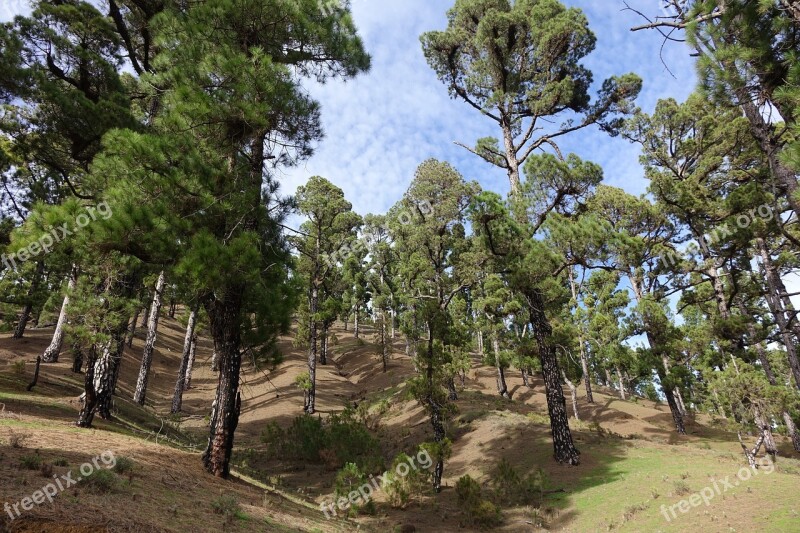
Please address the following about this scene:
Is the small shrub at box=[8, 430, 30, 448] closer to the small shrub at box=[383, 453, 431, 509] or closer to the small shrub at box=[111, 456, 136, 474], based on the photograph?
the small shrub at box=[111, 456, 136, 474]

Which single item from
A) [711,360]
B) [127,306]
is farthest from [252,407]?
[711,360]

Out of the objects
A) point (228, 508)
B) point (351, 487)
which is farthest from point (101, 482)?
point (351, 487)

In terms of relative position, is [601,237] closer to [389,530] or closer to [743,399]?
[743,399]

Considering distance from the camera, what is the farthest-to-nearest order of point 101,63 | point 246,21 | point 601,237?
point 601,237 → point 101,63 → point 246,21

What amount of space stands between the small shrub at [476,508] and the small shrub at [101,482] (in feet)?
25.9

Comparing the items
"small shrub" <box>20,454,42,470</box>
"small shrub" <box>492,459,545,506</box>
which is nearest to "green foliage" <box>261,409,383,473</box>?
"small shrub" <box>492,459,545,506</box>

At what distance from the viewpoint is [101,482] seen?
16.7ft

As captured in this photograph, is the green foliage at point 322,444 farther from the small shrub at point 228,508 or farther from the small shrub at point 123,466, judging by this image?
the small shrub at point 123,466

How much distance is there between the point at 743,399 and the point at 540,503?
8.95 metres

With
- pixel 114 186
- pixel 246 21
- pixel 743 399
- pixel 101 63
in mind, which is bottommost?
pixel 743 399

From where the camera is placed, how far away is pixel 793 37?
5285mm

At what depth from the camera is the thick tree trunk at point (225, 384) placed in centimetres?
802

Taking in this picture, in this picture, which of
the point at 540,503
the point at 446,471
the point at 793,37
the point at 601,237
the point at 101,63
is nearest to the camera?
the point at 793,37

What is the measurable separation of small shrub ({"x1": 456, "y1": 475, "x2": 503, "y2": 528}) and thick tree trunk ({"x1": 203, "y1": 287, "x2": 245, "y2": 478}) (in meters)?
5.85
